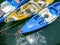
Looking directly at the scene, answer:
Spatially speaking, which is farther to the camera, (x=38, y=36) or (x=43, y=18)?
(x=43, y=18)

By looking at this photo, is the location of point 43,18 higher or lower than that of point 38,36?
higher

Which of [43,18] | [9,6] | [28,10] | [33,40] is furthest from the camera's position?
[9,6]

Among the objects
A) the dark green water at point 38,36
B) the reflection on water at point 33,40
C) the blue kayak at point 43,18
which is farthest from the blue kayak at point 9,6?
the reflection on water at point 33,40

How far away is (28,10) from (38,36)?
965 mm

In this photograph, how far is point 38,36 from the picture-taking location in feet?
23.7

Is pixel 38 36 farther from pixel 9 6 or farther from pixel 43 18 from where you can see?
pixel 9 6

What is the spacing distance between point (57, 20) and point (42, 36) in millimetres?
723

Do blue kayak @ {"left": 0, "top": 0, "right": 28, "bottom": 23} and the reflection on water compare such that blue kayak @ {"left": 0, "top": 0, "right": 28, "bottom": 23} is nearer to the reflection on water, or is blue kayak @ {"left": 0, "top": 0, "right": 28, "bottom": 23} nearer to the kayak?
the kayak

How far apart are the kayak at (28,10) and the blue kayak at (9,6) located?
0.48ft

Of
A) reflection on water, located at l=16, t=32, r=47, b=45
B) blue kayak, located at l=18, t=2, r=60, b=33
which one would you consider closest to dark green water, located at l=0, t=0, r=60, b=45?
reflection on water, located at l=16, t=32, r=47, b=45

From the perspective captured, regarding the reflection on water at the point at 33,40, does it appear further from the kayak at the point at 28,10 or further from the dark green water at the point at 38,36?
the kayak at the point at 28,10

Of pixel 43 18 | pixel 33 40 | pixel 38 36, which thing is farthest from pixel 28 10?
pixel 33 40

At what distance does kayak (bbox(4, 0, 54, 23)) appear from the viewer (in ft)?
24.6

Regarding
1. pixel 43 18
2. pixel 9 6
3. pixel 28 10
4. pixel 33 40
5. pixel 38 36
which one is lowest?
pixel 33 40
